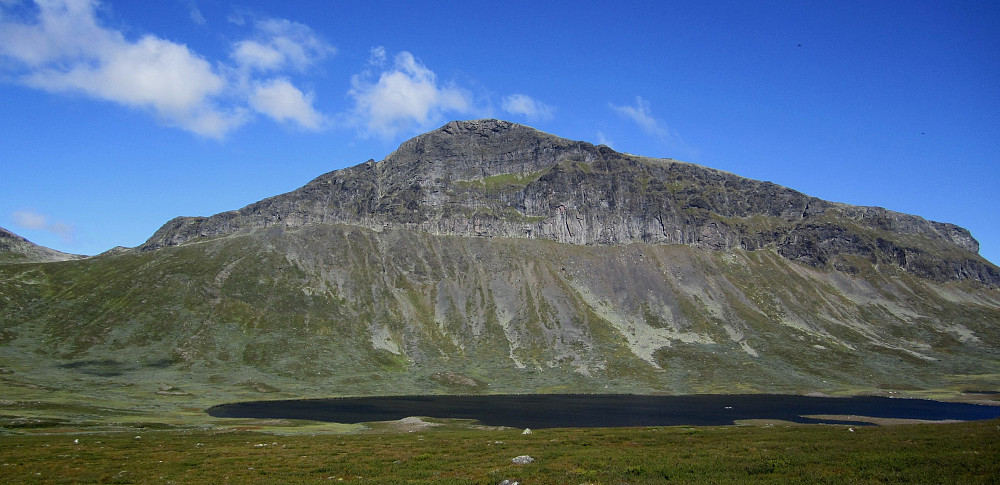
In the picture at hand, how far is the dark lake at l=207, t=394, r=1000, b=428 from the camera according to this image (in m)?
104

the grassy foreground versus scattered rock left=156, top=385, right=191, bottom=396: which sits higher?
the grassy foreground

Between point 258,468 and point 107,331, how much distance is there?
18351 centimetres

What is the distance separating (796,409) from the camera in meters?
126

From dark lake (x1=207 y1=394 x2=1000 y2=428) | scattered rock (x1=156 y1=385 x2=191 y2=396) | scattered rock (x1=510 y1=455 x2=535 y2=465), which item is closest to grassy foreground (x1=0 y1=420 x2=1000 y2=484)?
scattered rock (x1=510 y1=455 x2=535 y2=465)

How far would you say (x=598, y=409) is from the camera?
4860 inches

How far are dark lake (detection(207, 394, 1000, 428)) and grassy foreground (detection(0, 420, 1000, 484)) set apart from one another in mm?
39759

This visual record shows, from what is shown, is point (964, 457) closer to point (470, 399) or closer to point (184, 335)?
point (470, 399)

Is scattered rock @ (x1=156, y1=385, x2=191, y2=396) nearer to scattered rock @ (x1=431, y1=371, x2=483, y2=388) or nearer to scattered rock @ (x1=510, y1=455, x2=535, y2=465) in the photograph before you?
scattered rock @ (x1=431, y1=371, x2=483, y2=388)

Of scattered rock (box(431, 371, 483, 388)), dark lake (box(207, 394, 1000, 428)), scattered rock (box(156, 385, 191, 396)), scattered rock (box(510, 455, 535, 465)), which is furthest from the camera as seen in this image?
scattered rock (box(431, 371, 483, 388))

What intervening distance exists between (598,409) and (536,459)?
8380cm

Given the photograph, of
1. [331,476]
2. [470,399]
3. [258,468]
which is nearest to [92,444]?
[258,468]

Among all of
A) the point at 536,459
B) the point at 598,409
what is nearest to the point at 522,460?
the point at 536,459

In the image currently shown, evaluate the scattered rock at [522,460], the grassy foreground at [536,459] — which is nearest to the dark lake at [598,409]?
the grassy foreground at [536,459]

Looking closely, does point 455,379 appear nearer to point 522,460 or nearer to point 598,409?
point 598,409
